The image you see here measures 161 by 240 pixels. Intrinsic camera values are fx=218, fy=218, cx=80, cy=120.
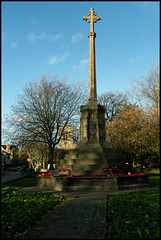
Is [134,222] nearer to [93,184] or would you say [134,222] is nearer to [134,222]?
[134,222]

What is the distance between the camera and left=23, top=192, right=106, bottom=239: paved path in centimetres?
487

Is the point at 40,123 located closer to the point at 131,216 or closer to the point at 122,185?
the point at 122,185

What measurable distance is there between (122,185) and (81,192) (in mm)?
2459

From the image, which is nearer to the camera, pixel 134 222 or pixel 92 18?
pixel 134 222

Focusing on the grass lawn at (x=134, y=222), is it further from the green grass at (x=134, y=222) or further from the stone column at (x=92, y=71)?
the stone column at (x=92, y=71)

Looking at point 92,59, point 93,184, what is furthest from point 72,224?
point 92,59

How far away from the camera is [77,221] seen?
594 centimetres

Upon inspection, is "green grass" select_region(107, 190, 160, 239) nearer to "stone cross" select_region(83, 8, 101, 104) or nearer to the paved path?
the paved path

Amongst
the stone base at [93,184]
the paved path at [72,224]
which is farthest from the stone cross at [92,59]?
the paved path at [72,224]

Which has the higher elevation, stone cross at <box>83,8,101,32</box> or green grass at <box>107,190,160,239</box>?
stone cross at <box>83,8,101,32</box>

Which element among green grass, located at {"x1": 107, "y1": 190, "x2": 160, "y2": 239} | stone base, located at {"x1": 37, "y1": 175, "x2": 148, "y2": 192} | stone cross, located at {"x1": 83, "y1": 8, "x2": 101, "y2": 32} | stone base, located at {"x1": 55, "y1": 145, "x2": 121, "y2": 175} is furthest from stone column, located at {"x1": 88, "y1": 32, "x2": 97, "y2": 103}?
green grass, located at {"x1": 107, "y1": 190, "x2": 160, "y2": 239}

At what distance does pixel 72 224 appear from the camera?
5.65m

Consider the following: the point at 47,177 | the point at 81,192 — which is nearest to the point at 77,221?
the point at 81,192

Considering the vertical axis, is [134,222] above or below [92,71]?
below
